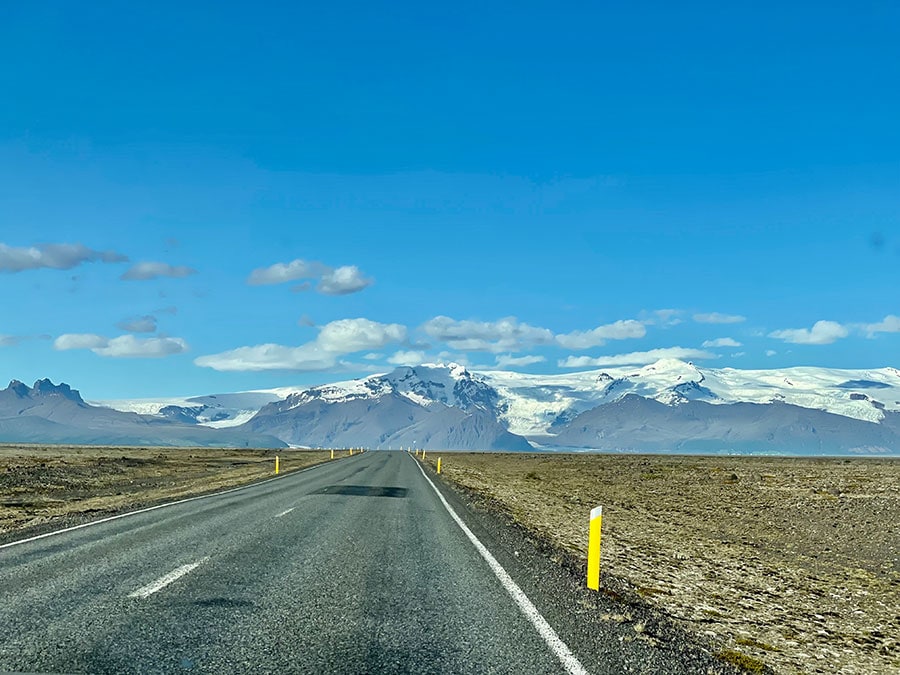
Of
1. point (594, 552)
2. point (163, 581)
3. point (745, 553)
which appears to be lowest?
point (745, 553)

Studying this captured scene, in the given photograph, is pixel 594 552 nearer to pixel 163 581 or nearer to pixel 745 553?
pixel 163 581

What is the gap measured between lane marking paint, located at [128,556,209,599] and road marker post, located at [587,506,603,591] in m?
5.98

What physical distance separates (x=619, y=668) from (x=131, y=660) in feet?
14.8

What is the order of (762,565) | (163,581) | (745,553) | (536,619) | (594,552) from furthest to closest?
(745,553) < (762,565) < (594,552) < (163,581) < (536,619)

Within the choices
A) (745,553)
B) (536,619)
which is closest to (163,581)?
(536,619)

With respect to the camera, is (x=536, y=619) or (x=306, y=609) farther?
(x=306, y=609)

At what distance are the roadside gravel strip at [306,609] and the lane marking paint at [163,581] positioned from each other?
41mm

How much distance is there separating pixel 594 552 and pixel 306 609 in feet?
14.4

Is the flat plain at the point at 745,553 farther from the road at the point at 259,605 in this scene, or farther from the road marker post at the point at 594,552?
the road at the point at 259,605

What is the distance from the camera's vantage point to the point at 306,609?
30.2 feet

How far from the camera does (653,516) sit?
2672cm

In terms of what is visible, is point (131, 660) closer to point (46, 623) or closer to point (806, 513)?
point (46, 623)

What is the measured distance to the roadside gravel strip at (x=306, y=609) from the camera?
715 centimetres

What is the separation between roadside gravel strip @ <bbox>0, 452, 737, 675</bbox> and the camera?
715cm
